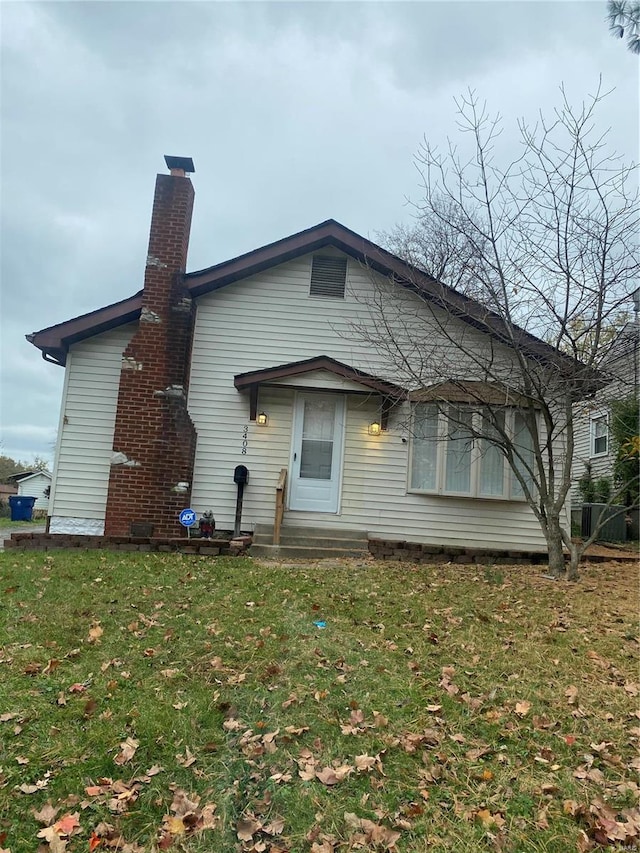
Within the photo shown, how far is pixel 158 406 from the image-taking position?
8852 mm

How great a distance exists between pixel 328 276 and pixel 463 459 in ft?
13.5

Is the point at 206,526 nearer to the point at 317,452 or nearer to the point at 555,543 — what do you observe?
the point at 317,452

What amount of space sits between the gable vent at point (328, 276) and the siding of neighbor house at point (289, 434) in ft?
0.58

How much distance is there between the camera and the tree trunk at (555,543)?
7282 mm

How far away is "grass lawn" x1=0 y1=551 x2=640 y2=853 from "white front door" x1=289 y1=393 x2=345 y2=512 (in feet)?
12.5

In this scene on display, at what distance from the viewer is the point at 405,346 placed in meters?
9.51

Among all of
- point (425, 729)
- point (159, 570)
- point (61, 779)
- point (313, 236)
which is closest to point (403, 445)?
point (313, 236)

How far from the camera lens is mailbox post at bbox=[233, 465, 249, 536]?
29.8ft

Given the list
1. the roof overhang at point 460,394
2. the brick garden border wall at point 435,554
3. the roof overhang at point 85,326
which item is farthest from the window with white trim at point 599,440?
the roof overhang at point 85,326

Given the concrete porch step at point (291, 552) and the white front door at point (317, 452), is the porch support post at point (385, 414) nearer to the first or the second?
the white front door at point (317, 452)

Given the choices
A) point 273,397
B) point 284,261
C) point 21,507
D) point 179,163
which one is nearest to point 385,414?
point 273,397

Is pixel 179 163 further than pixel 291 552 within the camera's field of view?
Yes

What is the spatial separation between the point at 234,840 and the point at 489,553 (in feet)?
23.7

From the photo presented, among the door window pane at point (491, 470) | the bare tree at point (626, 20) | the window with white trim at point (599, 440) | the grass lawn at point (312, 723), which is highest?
the bare tree at point (626, 20)
